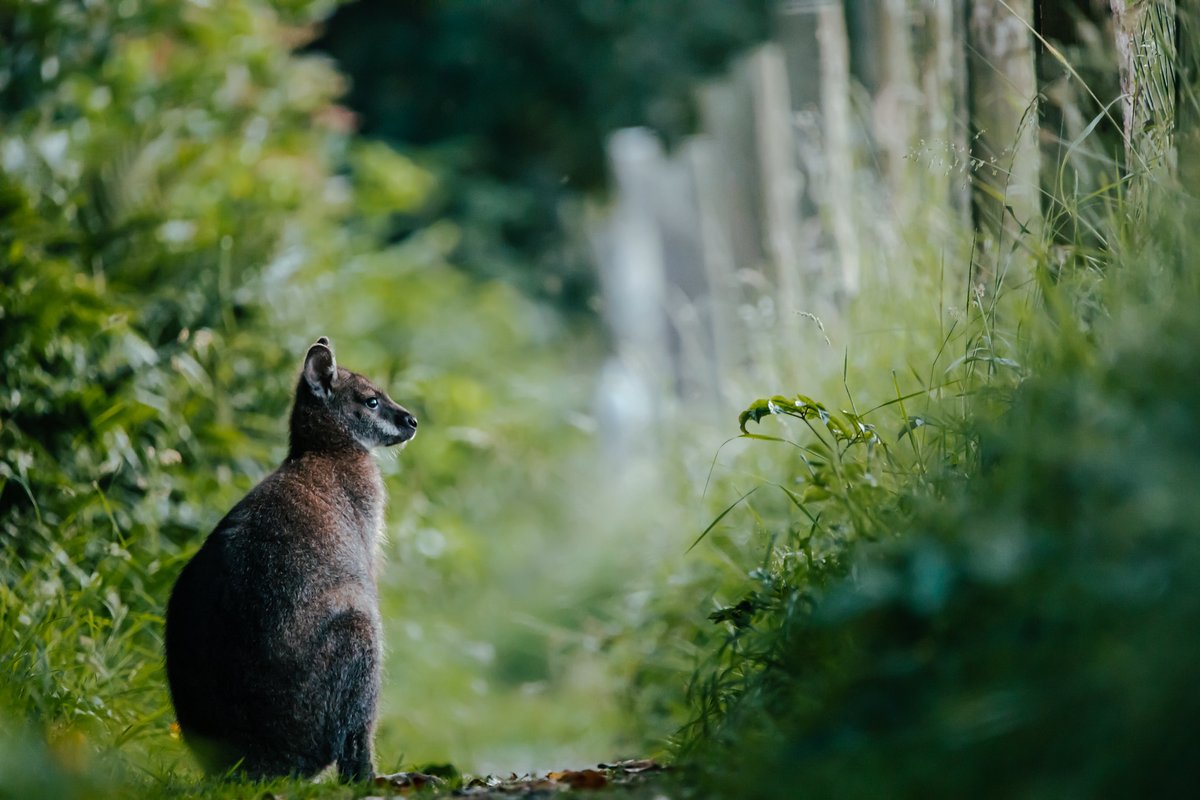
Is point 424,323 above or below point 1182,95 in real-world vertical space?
above

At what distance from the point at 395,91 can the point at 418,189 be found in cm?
326

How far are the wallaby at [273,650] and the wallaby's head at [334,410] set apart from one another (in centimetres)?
77

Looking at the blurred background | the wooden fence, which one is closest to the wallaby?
the blurred background

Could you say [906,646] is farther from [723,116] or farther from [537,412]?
[723,116]

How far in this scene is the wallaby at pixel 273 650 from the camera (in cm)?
397

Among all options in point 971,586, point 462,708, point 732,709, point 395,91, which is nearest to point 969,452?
point 732,709

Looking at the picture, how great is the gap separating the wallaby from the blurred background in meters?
0.26

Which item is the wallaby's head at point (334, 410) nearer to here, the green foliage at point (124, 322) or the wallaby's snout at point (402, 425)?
the wallaby's snout at point (402, 425)

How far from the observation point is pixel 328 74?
410 inches

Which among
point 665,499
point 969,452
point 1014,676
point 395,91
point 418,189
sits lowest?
point 1014,676

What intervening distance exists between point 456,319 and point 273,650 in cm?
807

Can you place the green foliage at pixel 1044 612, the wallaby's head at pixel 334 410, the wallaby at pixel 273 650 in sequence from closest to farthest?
the green foliage at pixel 1044 612 → the wallaby at pixel 273 650 → the wallaby's head at pixel 334 410

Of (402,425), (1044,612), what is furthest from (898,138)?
(1044,612)

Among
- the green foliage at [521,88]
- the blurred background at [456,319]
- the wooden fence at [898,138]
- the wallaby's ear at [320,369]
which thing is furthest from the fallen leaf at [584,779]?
the green foliage at [521,88]
